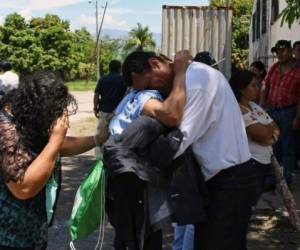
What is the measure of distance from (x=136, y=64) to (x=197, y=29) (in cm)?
880

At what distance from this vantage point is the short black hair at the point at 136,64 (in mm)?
3217

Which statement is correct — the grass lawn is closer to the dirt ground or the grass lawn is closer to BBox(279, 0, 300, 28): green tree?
the dirt ground

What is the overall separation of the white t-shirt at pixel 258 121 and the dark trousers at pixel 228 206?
1284 millimetres

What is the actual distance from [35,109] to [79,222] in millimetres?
808

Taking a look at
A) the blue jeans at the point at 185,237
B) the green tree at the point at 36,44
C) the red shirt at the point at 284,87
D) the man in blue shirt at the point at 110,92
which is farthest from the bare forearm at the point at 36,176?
the green tree at the point at 36,44

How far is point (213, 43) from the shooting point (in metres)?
11.8

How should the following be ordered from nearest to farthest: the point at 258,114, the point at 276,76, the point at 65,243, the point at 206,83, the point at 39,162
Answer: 1. the point at 39,162
2. the point at 206,83
3. the point at 258,114
4. the point at 65,243
5. the point at 276,76

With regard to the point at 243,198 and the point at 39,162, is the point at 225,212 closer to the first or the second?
the point at 243,198

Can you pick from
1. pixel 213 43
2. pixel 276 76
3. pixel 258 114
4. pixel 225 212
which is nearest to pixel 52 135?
pixel 225 212

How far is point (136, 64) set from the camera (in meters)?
3.24

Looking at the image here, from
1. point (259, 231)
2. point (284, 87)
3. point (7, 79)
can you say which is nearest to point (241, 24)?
point (7, 79)

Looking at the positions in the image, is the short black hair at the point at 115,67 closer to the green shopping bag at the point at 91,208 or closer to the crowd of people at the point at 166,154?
the crowd of people at the point at 166,154

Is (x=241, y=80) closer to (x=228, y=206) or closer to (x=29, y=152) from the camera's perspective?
(x=228, y=206)

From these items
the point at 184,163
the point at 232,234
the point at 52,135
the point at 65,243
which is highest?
the point at 52,135
